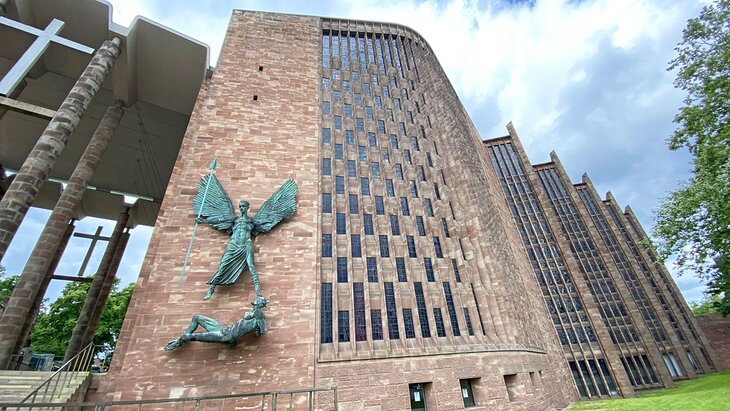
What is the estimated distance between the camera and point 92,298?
19.2 m

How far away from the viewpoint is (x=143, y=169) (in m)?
26.4

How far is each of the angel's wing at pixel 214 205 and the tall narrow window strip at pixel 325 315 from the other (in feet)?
17.1

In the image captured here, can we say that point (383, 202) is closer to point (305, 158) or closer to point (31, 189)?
point (305, 158)

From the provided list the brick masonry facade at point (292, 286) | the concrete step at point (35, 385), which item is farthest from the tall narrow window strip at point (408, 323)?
the concrete step at point (35, 385)

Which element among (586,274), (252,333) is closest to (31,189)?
(252,333)

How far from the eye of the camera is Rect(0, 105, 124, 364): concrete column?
35.0 feet

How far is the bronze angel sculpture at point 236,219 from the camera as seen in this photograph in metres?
11.8

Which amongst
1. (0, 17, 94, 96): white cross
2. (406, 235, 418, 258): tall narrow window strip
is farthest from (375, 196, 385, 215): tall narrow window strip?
(0, 17, 94, 96): white cross

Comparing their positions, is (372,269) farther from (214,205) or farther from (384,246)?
(214,205)

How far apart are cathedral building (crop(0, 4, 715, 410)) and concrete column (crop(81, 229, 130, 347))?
11081 mm

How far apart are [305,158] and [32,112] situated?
37.9 ft

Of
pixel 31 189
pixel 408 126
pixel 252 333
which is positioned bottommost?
pixel 252 333

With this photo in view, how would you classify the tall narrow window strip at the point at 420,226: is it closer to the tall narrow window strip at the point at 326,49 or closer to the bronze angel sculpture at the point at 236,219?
the bronze angel sculpture at the point at 236,219

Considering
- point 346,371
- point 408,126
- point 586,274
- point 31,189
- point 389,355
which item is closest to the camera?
point 31,189
